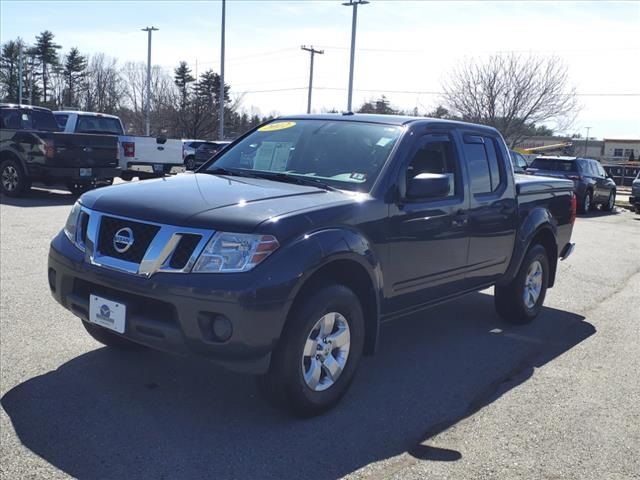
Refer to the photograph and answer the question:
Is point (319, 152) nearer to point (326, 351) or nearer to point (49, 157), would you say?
point (326, 351)

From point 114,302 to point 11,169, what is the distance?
1201cm

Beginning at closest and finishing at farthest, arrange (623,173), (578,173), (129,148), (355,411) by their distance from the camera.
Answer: (355,411) → (129,148) → (578,173) → (623,173)

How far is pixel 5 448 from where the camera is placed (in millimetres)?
3289

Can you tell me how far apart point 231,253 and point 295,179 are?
1.24 m

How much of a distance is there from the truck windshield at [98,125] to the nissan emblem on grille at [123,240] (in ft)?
47.9

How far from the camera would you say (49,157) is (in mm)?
13594

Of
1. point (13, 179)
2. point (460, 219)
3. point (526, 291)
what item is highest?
point (460, 219)

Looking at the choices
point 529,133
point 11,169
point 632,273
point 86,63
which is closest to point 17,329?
point 632,273

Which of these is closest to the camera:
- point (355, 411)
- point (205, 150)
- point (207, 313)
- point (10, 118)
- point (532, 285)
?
point (207, 313)

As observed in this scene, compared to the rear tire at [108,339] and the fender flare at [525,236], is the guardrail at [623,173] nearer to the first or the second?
the fender flare at [525,236]

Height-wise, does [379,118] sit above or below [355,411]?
above

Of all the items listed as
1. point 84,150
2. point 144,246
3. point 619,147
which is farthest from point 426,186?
point 619,147

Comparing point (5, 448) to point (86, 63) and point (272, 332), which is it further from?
point (86, 63)

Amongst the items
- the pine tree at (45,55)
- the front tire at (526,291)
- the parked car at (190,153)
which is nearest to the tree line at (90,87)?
the pine tree at (45,55)
